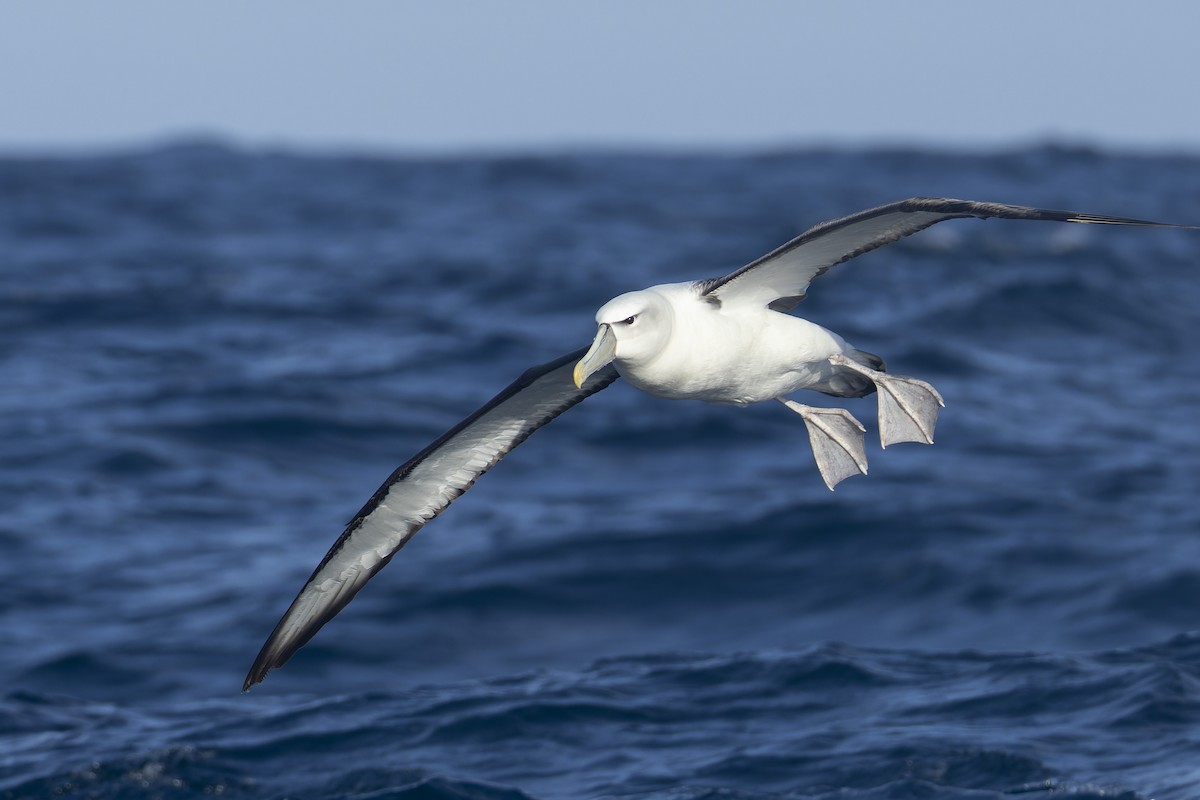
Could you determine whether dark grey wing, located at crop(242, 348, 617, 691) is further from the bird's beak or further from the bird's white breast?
the bird's beak

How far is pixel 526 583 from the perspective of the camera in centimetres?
1435

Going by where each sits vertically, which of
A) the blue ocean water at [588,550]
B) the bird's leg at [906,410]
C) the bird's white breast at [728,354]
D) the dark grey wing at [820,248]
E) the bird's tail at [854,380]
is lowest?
the blue ocean water at [588,550]

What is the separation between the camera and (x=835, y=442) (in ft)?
30.2

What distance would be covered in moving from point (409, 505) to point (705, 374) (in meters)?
2.26

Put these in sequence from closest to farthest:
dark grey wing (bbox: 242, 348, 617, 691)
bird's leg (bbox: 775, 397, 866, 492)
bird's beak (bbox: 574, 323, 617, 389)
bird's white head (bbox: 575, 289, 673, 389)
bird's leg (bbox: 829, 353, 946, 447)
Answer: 1. bird's beak (bbox: 574, 323, 617, 389)
2. bird's white head (bbox: 575, 289, 673, 389)
3. dark grey wing (bbox: 242, 348, 617, 691)
4. bird's leg (bbox: 829, 353, 946, 447)
5. bird's leg (bbox: 775, 397, 866, 492)

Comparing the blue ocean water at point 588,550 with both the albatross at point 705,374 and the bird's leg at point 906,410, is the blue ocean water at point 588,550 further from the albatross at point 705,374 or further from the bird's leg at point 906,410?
the bird's leg at point 906,410

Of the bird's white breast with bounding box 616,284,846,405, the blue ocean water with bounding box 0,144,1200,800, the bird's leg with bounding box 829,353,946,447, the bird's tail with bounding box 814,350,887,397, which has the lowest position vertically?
the blue ocean water with bounding box 0,144,1200,800

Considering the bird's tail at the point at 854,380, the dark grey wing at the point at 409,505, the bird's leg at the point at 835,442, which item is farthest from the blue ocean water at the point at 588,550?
the bird's tail at the point at 854,380

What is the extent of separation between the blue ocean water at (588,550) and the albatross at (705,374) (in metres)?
1.72

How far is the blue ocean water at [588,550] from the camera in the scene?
10.0 m

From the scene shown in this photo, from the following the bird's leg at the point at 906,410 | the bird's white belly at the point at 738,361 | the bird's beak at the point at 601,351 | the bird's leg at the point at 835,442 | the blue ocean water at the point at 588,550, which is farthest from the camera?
the blue ocean water at the point at 588,550

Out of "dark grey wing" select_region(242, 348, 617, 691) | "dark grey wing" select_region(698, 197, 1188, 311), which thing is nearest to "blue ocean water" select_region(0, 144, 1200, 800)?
"dark grey wing" select_region(242, 348, 617, 691)

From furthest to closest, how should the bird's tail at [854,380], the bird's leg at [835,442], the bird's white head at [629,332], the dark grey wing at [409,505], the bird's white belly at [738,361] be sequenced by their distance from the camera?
the bird's leg at [835,442] → the dark grey wing at [409,505] → the bird's tail at [854,380] → the bird's white belly at [738,361] → the bird's white head at [629,332]

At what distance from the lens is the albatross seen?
23.3 ft
